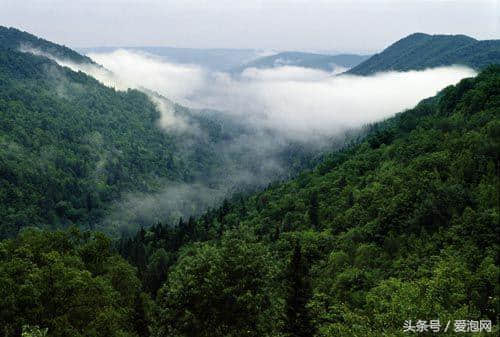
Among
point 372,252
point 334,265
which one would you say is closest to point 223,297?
point 372,252

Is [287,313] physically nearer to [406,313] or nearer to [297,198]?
[406,313]

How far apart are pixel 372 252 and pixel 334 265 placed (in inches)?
243

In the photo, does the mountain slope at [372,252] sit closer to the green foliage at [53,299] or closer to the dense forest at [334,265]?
the dense forest at [334,265]

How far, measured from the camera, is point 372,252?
213ft

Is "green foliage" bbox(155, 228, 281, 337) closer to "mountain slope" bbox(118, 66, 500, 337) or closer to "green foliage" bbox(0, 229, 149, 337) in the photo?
"mountain slope" bbox(118, 66, 500, 337)

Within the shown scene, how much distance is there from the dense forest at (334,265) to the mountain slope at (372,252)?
0.47ft

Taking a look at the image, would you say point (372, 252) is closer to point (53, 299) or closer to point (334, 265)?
point (334, 265)

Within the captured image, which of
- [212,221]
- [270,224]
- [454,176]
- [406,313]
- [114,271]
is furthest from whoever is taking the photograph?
[212,221]

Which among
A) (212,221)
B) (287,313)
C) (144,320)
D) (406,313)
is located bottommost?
(212,221)

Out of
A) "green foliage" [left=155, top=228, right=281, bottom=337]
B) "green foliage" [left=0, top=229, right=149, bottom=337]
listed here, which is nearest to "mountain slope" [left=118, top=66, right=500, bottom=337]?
"green foliage" [left=155, top=228, right=281, bottom=337]

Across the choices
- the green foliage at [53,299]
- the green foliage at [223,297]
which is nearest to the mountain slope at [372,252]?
the green foliage at [223,297]

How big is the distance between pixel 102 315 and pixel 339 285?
3041cm

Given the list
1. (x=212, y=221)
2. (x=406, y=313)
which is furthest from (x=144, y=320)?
(x=212, y=221)

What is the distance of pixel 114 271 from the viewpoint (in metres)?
57.3
